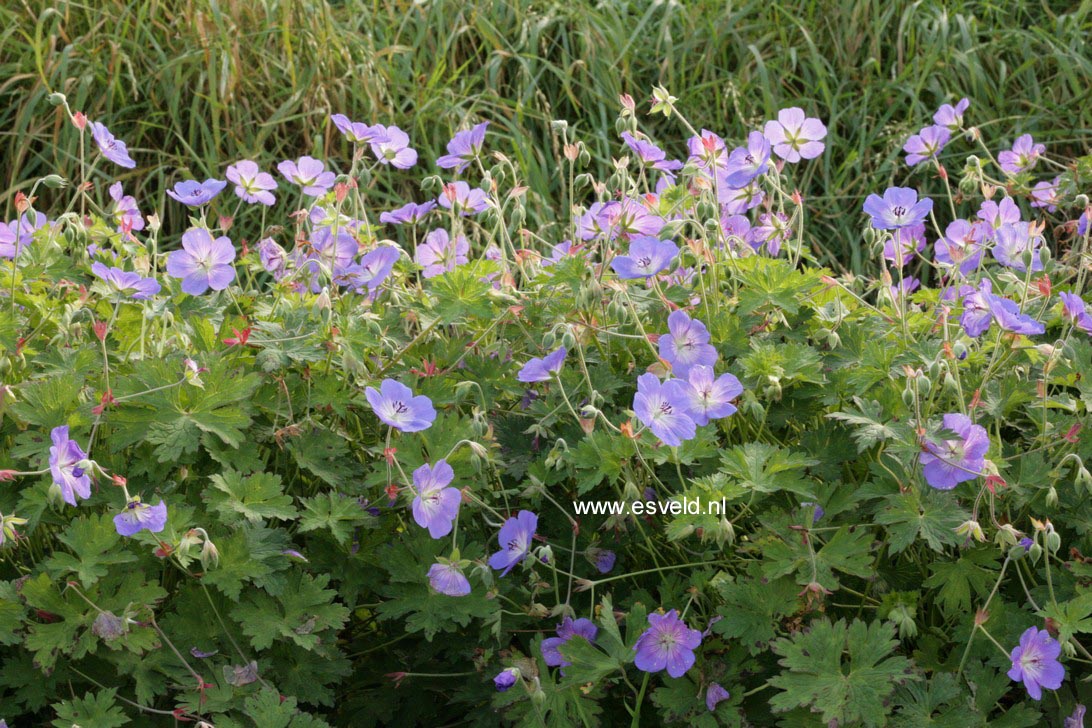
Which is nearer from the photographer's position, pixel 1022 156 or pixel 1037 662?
pixel 1037 662

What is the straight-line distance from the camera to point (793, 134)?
197cm

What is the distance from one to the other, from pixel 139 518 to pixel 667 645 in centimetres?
62

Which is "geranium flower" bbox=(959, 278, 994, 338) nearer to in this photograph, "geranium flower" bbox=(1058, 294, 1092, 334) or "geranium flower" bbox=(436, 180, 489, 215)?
"geranium flower" bbox=(1058, 294, 1092, 334)

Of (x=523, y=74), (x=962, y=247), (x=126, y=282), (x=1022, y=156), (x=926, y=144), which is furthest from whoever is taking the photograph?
(x=523, y=74)

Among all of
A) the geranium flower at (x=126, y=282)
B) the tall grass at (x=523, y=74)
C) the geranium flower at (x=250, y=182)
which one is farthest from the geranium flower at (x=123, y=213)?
the tall grass at (x=523, y=74)

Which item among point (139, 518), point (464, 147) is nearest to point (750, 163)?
point (464, 147)

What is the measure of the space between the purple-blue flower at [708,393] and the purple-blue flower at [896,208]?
0.39 m

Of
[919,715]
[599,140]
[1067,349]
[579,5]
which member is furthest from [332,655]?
[579,5]

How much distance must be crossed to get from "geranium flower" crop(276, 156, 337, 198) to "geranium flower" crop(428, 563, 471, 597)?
2.65ft

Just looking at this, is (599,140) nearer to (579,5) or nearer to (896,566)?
(579,5)

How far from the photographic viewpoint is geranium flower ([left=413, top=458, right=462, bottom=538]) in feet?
4.58

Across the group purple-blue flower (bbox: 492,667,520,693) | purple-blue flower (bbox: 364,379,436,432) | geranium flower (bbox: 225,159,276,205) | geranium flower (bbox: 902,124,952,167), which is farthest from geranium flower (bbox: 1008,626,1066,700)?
geranium flower (bbox: 225,159,276,205)

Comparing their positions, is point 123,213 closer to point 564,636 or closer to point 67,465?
point 67,465

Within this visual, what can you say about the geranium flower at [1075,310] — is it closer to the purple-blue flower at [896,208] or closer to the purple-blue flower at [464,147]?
the purple-blue flower at [896,208]
